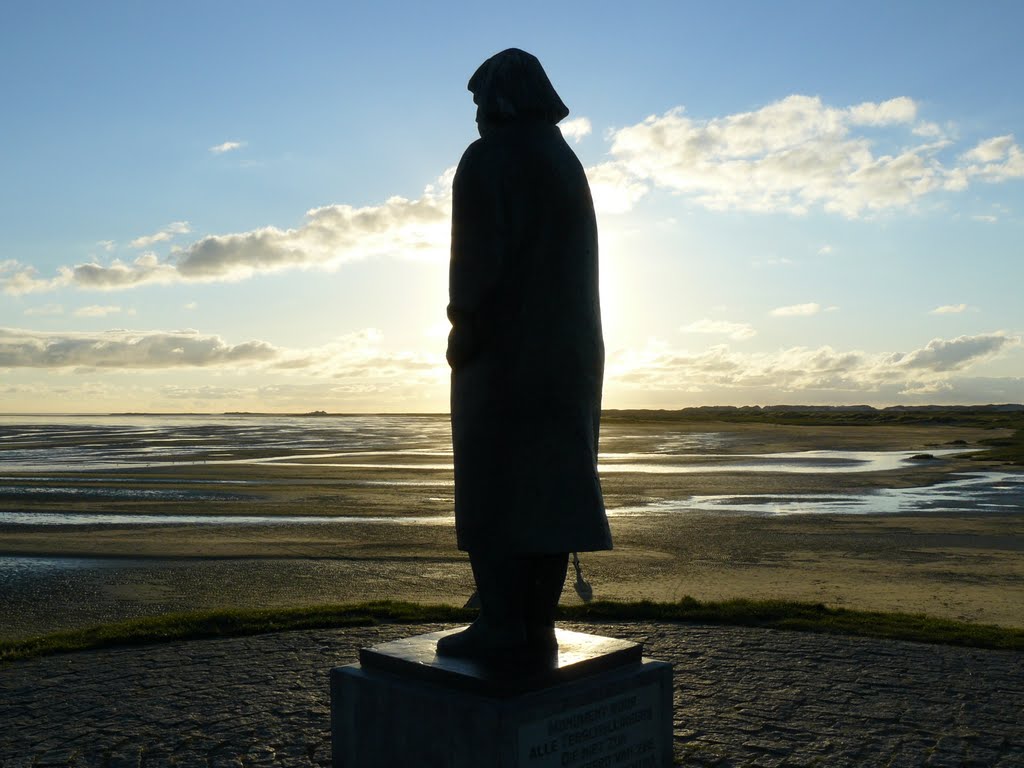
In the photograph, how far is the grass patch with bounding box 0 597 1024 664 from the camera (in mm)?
8352

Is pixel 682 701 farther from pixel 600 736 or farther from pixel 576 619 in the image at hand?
pixel 576 619

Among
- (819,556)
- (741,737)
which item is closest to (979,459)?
(819,556)

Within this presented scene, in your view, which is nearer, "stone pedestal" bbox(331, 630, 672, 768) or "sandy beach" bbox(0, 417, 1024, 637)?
"stone pedestal" bbox(331, 630, 672, 768)

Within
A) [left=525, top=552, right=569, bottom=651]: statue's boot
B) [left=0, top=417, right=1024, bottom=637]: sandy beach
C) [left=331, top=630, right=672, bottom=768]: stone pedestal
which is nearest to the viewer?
[left=331, top=630, right=672, bottom=768]: stone pedestal

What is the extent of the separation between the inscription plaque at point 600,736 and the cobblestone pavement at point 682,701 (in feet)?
3.75

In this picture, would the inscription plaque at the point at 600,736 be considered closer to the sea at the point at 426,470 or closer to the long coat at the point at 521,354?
the long coat at the point at 521,354

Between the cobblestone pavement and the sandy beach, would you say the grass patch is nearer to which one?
the cobblestone pavement

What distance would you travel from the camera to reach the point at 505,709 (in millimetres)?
3826

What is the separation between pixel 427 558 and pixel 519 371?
9522 mm

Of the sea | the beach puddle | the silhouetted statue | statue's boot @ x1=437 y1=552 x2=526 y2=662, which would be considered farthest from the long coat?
the beach puddle

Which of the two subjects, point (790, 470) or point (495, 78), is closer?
point (495, 78)

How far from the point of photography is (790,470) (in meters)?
31.0

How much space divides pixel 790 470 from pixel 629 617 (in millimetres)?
23101

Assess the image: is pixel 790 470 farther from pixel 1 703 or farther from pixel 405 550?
pixel 1 703
